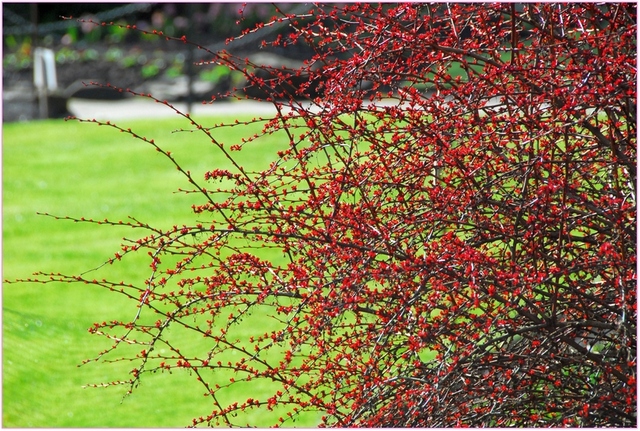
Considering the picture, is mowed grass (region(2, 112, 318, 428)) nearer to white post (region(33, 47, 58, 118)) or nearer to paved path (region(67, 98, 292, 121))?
paved path (region(67, 98, 292, 121))

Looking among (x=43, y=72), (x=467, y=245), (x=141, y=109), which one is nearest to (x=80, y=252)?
(x=467, y=245)

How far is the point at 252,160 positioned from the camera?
10898 mm

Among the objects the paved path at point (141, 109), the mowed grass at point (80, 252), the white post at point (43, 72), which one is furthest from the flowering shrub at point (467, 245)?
the white post at point (43, 72)

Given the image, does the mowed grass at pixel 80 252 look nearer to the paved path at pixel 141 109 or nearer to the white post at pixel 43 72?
the paved path at pixel 141 109

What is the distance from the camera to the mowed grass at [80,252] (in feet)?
16.5

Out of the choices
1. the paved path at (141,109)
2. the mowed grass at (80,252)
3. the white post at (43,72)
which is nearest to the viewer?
the mowed grass at (80,252)

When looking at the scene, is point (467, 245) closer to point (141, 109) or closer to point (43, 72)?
point (141, 109)

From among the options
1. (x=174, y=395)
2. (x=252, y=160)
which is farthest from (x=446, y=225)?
(x=252, y=160)

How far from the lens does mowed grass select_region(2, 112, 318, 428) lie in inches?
197

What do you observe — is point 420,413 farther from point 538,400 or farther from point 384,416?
point 538,400

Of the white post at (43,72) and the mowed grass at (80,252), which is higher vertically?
the white post at (43,72)

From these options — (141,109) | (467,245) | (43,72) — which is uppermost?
(43,72)

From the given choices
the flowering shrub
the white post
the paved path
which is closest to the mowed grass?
the paved path

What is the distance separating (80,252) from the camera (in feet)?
25.9
